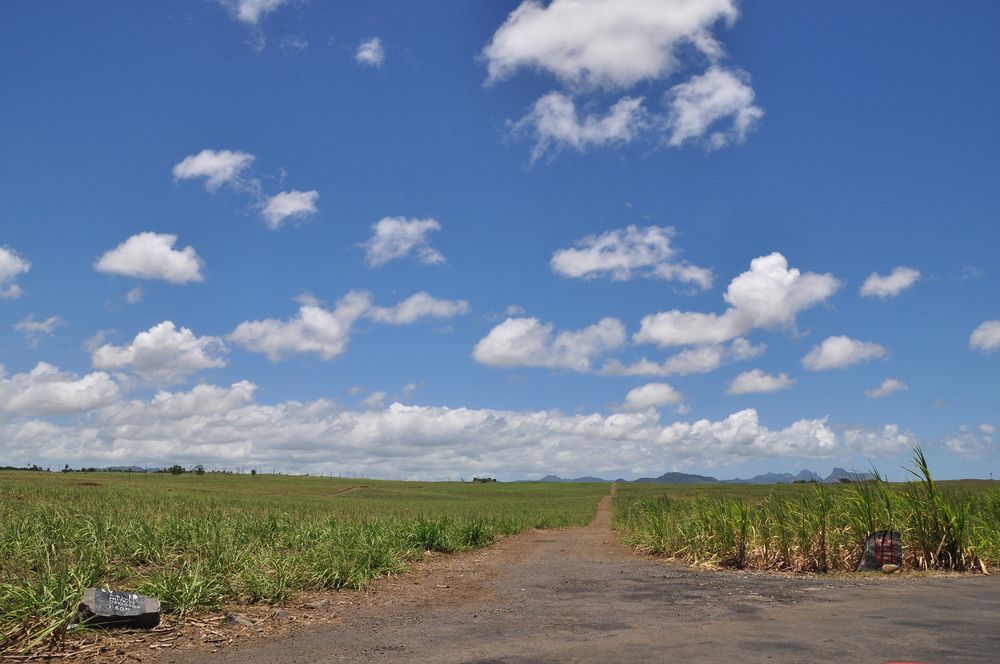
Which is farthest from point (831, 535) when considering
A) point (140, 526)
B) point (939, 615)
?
point (140, 526)

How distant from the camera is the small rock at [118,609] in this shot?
794cm

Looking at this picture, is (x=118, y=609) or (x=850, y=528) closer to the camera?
(x=118, y=609)

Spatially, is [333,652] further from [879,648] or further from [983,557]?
[983,557]

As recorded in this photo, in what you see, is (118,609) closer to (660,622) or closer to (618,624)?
(618,624)

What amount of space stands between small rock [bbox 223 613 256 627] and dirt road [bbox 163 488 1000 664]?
2.47ft

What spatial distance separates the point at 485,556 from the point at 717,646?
1367 cm

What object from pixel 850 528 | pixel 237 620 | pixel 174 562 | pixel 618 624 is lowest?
pixel 237 620

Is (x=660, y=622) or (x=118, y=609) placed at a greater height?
(x=118, y=609)

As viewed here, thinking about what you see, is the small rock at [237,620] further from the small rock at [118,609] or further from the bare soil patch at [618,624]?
the small rock at [118,609]

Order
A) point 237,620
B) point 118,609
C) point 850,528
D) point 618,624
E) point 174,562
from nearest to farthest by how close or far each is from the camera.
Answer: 1. point 118,609
2. point 618,624
3. point 237,620
4. point 174,562
5. point 850,528

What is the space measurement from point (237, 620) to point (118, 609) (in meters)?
1.40

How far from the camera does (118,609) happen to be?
807cm

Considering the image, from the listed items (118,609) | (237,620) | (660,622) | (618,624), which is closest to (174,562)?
(237,620)

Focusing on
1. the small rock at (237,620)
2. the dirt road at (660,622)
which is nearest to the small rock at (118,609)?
the small rock at (237,620)
